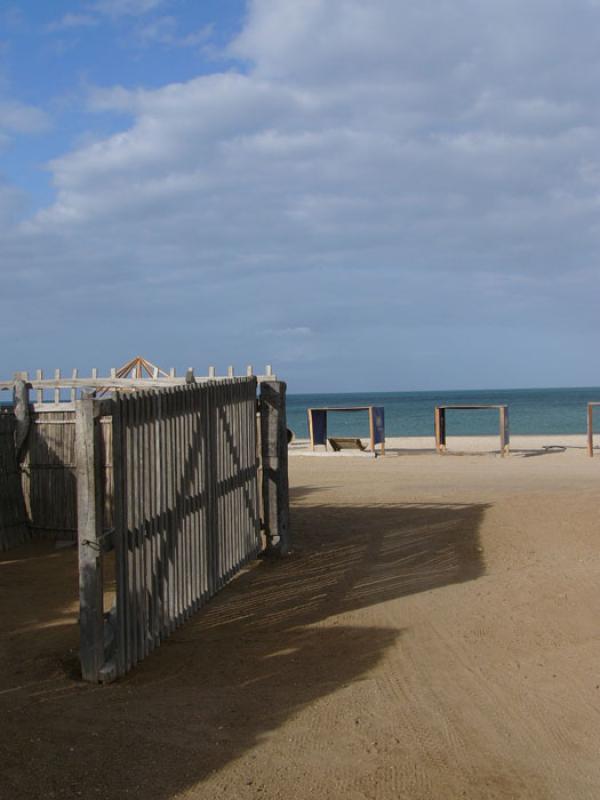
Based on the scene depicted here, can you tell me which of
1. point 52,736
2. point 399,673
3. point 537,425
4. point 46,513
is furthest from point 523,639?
point 537,425

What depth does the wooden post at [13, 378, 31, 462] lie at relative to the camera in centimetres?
1073

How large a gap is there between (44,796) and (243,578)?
487cm

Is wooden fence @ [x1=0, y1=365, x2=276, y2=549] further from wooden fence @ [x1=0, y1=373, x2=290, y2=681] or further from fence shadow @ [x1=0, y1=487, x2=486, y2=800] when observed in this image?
fence shadow @ [x1=0, y1=487, x2=486, y2=800]

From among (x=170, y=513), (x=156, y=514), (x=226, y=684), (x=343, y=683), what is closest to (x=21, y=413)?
(x=170, y=513)

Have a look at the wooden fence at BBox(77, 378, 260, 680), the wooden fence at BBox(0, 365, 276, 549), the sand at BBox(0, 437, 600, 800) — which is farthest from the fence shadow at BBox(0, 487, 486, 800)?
the wooden fence at BBox(0, 365, 276, 549)

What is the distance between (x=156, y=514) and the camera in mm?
6242

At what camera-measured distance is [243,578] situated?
866 centimetres

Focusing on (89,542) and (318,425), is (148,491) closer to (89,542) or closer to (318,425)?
(89,542)

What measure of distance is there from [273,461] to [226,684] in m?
4.57

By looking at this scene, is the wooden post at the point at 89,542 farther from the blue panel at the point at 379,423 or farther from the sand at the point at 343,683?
the blue panel at the point at 379,423

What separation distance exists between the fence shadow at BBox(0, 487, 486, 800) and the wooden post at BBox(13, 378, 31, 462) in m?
3.81

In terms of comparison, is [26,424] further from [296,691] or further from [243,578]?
[296,691]

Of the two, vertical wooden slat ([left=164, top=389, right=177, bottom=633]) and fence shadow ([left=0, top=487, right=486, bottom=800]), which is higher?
vertical wooden slat ([left=164, top=389, right=177, bottom=633])

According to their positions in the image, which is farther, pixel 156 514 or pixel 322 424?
pixel 322 424
